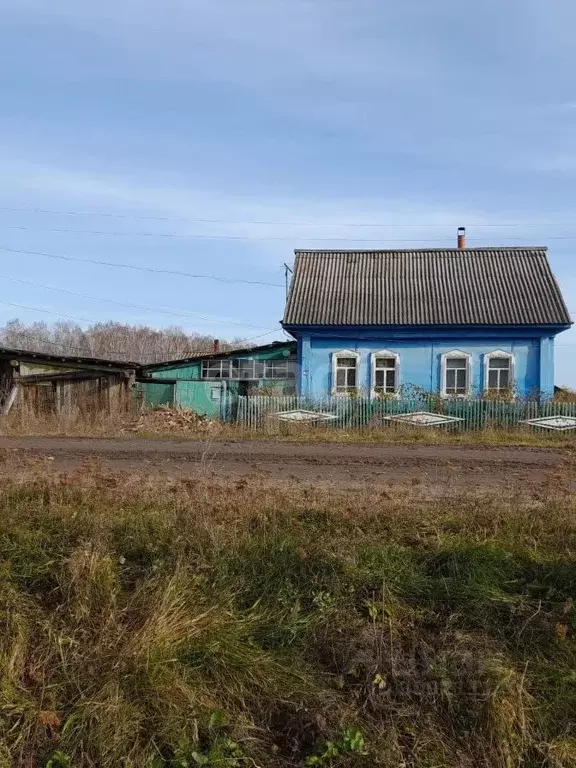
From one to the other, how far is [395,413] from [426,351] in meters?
4.43

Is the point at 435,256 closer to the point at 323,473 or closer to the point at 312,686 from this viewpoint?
the point at 323,473

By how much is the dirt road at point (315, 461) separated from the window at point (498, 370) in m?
9.94

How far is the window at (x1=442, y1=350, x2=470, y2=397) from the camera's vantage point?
2520 centimetres

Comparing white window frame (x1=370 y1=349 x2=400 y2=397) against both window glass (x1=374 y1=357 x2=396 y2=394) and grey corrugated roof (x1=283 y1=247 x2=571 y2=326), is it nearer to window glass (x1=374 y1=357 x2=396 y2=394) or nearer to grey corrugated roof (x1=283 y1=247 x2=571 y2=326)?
window glass (x1=374 y1=357 x2=396 y2=394)

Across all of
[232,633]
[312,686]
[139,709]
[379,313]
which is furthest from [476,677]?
[379,313]

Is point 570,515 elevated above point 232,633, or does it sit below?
above

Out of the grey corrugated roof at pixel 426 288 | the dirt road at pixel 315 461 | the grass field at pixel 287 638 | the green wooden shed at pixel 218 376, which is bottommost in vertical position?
the grass field at pixel 287 638

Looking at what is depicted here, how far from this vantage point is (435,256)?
2850cm

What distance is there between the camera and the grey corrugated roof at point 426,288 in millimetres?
25031

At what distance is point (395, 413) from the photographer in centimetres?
2186

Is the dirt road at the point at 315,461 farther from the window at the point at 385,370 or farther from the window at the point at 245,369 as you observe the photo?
the window at the point at 245,369

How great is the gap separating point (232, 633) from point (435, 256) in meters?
25.5

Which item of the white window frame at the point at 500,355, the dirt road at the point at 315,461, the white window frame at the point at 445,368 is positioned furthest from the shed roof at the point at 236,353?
the dirt road at the point at 315,461

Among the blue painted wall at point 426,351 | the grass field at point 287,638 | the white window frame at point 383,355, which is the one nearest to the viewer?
the grass field at point 287,638
